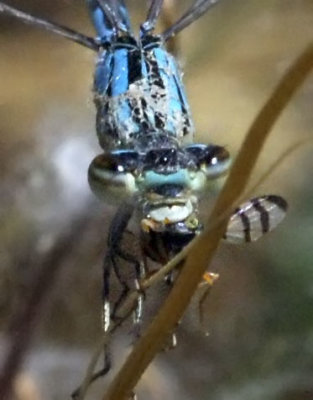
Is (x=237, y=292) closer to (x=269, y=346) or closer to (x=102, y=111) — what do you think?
(x=269, y=346)

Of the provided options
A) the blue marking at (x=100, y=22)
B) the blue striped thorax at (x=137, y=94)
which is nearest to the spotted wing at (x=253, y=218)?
the blue striped thorax at (x=137, y=94)

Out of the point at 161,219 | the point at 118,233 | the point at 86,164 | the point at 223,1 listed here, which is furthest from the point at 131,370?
the point at 223,1

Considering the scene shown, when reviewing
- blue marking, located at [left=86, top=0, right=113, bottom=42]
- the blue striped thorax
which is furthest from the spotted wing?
blue marking, located at [left=86, top=0, right=113, bottom=42]

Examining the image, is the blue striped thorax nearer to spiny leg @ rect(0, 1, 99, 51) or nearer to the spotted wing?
spiny leg @ rect(0, 1, 99, 51)

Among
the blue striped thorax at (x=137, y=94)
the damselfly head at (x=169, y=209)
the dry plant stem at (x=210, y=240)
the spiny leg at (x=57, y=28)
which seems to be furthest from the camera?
the spiny leg at (x=57, y=28)

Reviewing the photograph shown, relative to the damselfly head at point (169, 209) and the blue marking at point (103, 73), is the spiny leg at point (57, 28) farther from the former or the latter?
the damselfly head at point (169, 209)

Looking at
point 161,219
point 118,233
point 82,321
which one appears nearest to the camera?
point 161,219

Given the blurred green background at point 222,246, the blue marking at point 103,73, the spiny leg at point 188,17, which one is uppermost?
the spiny leg at point 188,17
